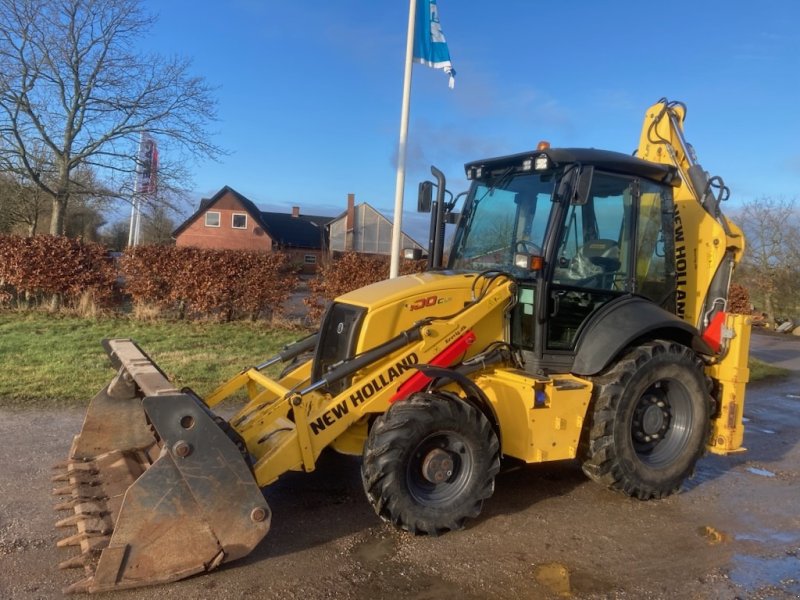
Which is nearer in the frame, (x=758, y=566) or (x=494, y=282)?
(x=758, y=566)

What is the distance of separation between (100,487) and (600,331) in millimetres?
3792

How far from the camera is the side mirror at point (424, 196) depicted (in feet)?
19.5

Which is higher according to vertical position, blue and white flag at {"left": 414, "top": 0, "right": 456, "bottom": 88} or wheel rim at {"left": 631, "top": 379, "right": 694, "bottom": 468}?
blue and white flag at {"left": 414, "top": 0, "right": 456, "bottom": 88}

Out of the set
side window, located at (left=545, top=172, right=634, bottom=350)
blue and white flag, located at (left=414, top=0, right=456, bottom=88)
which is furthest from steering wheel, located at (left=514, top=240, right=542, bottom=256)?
blue and white flag, located at (left=414, top=0, right=456, bottom=88)

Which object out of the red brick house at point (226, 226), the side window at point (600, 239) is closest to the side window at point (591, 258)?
the side window at point (600, 239)

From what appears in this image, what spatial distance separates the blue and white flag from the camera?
11.5 meters

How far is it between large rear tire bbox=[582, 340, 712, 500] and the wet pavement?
10.7 inches

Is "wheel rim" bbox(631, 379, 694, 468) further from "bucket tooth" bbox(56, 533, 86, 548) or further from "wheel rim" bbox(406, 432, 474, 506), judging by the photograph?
"bucket tooth" bbox(56, 533, 86, 548)

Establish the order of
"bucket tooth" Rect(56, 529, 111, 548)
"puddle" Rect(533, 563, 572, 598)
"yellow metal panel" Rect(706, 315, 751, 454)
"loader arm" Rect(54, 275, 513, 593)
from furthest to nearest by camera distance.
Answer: "yellow metal panel" Rect(706, 315, 751, 454), "puddle" Rect(533, 563, 572, 598), "bucket tooth" Rect(56, 529, 111, 548), "loader arm" Rect(54, 275, 513, 593)

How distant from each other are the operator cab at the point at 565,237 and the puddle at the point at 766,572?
5.83 ft

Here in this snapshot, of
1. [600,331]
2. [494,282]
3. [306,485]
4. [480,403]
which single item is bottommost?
[306,485]

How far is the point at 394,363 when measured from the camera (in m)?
4.66

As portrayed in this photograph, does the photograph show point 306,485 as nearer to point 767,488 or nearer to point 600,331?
point 600,331

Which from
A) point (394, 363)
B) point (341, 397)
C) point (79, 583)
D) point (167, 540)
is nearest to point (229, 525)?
Answer: point (167, 540)
